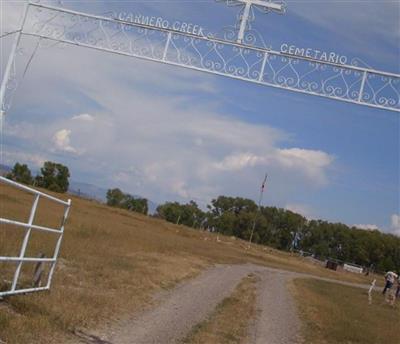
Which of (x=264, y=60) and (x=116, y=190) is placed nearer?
(x=264, y=60)

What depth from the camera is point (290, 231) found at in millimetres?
149250

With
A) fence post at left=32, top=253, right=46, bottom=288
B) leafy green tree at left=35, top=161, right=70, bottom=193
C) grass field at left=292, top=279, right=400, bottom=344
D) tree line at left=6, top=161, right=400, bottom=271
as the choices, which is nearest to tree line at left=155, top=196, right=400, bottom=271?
tree line at left=6, top=161, right=400, bottom=271

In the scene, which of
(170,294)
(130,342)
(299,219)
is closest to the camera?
(130,342)

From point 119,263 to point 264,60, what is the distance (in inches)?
392

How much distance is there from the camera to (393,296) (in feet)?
110

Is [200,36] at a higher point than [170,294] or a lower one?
higher

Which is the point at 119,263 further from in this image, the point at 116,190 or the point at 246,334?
the point at 116,190

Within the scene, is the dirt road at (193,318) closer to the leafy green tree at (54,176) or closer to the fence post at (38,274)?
the fence post at (38,274)

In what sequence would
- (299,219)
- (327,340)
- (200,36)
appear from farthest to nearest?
(299,219)
(327,340)
(200,36)

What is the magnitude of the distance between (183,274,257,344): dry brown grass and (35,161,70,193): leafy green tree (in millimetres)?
95856

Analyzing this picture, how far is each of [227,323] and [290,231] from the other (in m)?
137

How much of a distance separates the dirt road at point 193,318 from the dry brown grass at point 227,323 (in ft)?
0.54

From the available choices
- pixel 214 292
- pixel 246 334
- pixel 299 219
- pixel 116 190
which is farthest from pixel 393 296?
pixel 299 219

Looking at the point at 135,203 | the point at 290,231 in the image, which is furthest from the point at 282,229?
the point at 135,203
